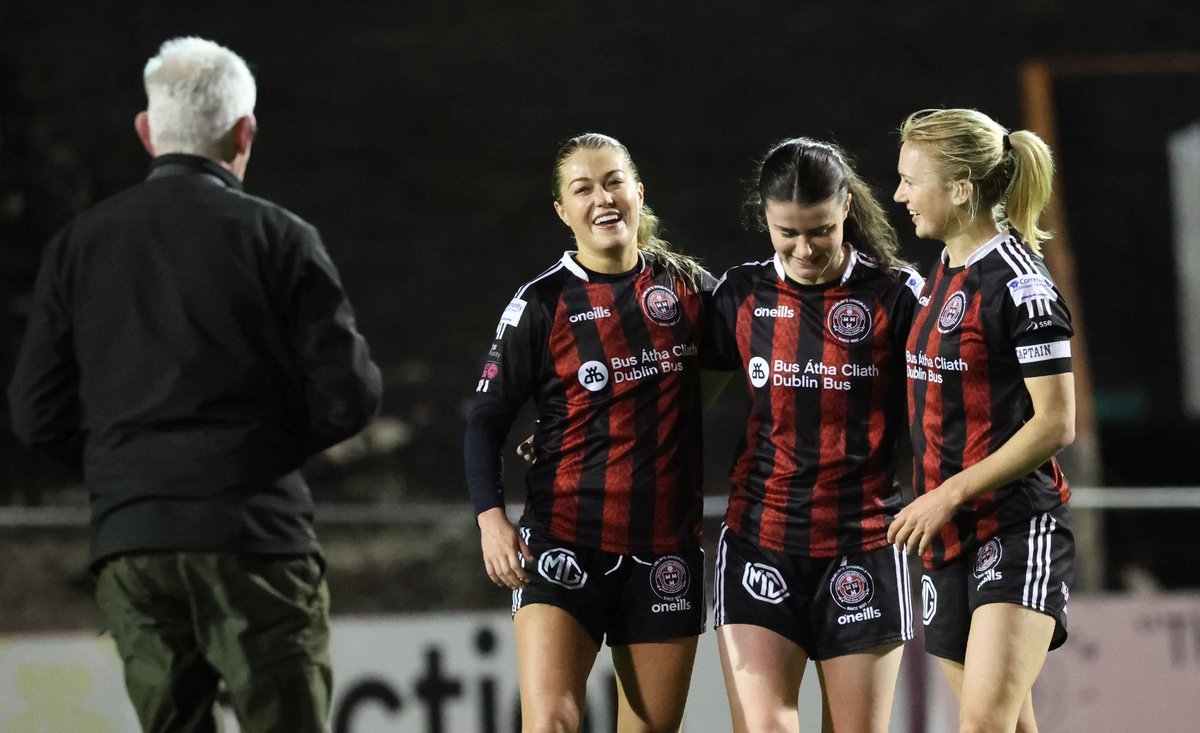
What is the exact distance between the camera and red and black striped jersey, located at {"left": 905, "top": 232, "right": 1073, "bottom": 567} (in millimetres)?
2785

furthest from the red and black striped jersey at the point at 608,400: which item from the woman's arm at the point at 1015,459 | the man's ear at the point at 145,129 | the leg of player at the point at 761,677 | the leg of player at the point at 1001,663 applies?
the man's ear at the point at 145,129

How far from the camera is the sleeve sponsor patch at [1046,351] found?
2727 millimetres

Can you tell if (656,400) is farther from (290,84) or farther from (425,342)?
(290,84)

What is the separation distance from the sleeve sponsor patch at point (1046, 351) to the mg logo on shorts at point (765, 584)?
66 centimetres

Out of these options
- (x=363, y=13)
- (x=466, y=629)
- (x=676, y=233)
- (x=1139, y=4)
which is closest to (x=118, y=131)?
(x=363, y=13)

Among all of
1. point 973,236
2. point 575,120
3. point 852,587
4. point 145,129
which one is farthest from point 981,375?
point 575,120

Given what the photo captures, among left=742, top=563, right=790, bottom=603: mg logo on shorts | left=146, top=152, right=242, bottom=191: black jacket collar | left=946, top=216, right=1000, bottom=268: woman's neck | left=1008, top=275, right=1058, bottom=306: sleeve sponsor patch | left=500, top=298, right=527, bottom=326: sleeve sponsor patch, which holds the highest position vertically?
left=146, top=152, right=242, bottom=191: black jacket collar

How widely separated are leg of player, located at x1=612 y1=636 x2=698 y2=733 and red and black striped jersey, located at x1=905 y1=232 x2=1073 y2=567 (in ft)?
1.91

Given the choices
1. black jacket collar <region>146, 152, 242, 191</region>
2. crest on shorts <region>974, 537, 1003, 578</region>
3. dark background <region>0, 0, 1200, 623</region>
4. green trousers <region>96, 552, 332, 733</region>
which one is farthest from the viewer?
dark background <region>0, 0, 1200, 623</region>

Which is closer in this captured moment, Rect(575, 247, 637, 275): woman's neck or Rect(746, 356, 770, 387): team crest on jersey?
Rect(746, 356, 770, 387): team crest on jersey

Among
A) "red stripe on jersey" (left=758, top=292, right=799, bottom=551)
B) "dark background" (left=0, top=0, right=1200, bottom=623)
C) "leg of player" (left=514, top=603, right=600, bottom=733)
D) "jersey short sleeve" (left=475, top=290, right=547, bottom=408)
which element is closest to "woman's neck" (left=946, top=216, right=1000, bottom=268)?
"red stripe on jersey" (left=758, top=292, right=799, bottom=551)

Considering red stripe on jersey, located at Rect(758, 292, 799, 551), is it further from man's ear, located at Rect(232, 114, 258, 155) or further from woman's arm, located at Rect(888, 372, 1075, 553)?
man's ear, located at Rect(232, 114, 258, 155)

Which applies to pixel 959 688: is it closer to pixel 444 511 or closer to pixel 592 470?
pixel 592 470

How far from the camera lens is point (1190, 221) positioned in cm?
777
